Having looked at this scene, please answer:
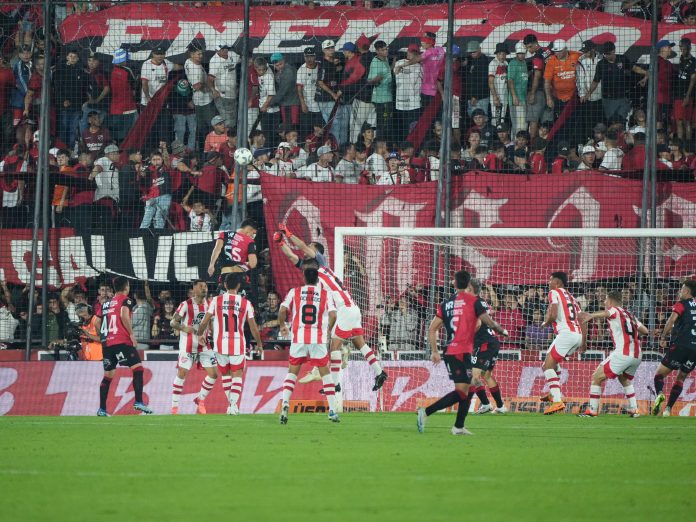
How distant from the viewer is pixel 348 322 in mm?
17000

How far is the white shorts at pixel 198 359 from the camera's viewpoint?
17.4 m

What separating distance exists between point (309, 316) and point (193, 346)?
3520mm

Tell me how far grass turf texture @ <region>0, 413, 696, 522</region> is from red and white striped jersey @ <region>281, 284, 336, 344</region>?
1345 millimetres

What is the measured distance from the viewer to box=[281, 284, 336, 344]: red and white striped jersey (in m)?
14.4

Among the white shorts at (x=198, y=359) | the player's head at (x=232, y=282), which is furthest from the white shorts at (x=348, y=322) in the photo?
the white shorts at (x=198, y=359)

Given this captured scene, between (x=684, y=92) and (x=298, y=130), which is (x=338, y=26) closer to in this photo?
(x=298, y=130)

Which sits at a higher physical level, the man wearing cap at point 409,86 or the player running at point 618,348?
the man wearing cap at point 409,86

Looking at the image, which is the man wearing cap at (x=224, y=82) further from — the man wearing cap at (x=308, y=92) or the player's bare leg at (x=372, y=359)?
the player's bare leg at (x=372, y=359)

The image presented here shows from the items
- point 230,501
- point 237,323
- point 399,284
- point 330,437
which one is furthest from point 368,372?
point 230,501

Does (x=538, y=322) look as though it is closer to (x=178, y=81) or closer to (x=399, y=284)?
(x=399, y=284)

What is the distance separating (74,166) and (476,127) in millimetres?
7352

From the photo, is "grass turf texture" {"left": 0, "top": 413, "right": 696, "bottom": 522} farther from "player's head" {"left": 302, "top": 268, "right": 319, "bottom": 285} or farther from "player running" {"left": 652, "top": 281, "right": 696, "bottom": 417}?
"player running" {"left": 652, "top": 281, "right": 696, "bottom": 417}

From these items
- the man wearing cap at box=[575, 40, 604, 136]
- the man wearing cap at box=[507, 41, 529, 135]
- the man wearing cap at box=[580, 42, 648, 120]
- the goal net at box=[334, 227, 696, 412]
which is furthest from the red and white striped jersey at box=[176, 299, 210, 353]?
the man wearing cap at box=[580, 42, 648, 120]

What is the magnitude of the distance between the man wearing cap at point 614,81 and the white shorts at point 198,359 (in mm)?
7938
